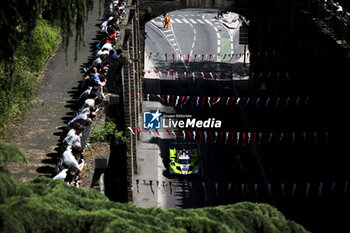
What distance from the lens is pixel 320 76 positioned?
34.0 m

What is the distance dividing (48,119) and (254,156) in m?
22.1

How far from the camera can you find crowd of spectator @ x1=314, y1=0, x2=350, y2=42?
31.0 metres

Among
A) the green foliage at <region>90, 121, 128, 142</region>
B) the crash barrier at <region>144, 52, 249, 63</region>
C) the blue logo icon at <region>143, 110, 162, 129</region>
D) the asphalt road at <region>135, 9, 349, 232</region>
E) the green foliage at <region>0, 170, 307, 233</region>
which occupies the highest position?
the green foliage at <region>0, 170, 307, 233</region>

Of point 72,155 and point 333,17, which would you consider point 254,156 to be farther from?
point 72,155

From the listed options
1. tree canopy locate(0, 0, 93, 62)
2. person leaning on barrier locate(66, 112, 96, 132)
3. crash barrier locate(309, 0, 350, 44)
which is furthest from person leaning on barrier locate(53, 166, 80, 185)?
crash barrier locate(309, 0, 350, 44)

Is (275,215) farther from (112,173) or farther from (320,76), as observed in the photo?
(320,76)

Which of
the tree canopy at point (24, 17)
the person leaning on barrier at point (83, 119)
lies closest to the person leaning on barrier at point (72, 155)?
the person leaning on barrier at point (83, 119)

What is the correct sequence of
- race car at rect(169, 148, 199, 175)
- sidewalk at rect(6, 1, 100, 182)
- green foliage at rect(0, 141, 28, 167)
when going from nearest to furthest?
green foliage at rect(0, 141, 28, 167) < sidewalk at rect(6, 1, 100, 182) < race car at rect(169, 148, 199, 175)

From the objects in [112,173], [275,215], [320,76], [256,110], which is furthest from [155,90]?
[275,215]

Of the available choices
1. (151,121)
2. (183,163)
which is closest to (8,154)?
(183,163)

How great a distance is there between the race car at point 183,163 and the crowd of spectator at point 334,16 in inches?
440

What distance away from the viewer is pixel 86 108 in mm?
19703

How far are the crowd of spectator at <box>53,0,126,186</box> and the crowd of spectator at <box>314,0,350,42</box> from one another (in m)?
11.3

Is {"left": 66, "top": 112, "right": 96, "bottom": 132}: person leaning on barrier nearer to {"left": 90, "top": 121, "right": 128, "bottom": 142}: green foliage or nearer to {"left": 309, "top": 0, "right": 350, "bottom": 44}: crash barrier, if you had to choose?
{"left": 90, "top": 121, "right": 128, "bottom": 142}: green foliage
